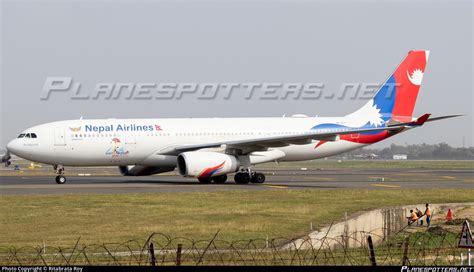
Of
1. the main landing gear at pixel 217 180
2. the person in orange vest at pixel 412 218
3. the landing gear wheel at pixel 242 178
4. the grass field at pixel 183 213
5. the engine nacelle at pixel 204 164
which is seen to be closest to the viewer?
the grass field at pixel 183 213

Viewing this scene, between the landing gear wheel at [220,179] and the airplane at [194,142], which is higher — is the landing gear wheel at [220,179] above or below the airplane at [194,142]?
below

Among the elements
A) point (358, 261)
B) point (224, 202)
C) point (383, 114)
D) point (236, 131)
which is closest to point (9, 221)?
point (224, 202)

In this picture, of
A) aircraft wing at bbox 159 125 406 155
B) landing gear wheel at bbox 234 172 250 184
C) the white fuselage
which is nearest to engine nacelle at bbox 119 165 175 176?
the white fuselage

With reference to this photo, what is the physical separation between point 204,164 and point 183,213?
1555 cm

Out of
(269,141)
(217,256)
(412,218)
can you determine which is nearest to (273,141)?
(269,141)

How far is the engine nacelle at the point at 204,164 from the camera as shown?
1825 inches

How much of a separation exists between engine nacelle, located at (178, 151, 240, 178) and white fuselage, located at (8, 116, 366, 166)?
3.64 meters

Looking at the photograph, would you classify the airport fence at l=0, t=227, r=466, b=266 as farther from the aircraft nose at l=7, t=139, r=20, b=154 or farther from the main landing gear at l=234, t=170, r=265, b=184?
the aircraft nose at l=7, t=139, r=20, b=154

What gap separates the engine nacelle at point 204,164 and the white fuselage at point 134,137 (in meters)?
3.64

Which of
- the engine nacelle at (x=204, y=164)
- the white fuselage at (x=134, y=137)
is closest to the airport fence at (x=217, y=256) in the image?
the engine nacelle at (x=204, y=164)

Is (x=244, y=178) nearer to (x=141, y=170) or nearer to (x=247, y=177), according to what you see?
(x=247, y=177)

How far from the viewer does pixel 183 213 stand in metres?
31.1

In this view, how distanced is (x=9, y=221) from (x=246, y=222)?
8.79 meters

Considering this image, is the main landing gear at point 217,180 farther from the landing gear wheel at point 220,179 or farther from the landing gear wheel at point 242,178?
the landing gear wheel at point 242,178
